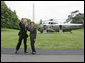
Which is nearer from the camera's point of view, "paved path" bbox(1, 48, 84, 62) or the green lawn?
"paved path" bbox(1, 48, 84, 62)

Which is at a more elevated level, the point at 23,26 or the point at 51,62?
the point at 23,26

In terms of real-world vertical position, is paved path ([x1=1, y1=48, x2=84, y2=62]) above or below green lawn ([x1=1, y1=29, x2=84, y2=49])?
above

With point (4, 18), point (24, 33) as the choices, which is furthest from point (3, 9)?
point (24, 33)

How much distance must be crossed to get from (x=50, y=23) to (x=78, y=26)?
613 centimetres

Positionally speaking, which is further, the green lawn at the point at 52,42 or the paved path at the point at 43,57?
the green lawn at the point at 52,42

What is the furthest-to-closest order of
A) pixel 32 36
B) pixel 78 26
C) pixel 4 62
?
pixel 78 26, pixel 32 36, pixel 4 62

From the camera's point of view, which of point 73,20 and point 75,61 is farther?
point 73,20

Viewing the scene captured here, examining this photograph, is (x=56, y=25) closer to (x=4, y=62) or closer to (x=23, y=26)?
(x=23, y=26)

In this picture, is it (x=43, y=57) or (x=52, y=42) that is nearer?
(x=43, y=57)

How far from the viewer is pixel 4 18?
6706cm

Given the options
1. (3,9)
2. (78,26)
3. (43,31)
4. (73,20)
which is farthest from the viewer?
(73,20)

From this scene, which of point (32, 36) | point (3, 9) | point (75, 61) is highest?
point (3, 9)

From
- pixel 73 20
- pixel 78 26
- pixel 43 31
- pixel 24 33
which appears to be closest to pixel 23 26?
Answer: pixel 24 33

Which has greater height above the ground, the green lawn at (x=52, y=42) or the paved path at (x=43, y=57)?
the paved path at (x=43, y=57)
